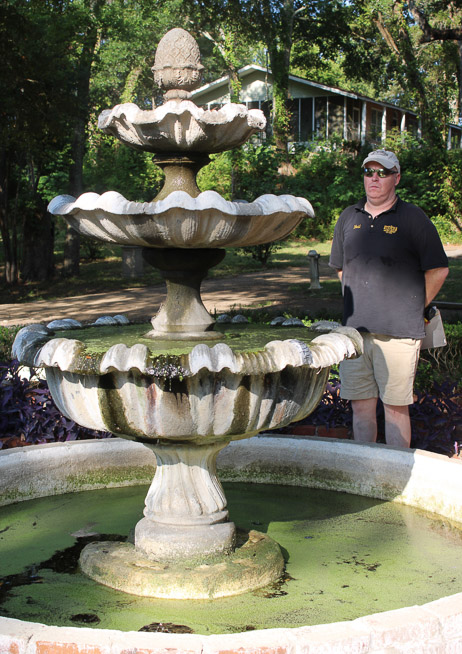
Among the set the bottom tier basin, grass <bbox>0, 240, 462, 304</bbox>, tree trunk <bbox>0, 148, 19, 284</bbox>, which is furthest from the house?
the bottom tier basin

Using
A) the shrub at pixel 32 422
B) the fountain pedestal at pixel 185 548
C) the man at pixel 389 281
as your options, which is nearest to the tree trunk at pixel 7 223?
the shrub at pixel 32 422

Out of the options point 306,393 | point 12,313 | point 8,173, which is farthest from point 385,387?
point 8,173

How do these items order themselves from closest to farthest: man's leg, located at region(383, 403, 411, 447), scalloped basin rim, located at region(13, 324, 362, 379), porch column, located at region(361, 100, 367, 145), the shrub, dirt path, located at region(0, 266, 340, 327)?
scalloped basin rim, located at region(13, 324, 362, 379) → man's leg, located at region(383, 403, 411, 447) → the shrub → dirt path, located at region(0, 266, 340, 327) → porch column, located at region(361, 100, 367, 145)

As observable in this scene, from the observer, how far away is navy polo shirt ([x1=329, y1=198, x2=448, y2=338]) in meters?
4.44

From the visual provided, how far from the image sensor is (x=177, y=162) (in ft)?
12.1

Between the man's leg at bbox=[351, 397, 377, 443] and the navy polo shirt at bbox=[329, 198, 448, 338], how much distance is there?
544mm

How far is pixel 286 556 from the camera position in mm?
3729

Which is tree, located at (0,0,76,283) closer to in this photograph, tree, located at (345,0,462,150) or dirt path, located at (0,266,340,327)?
dirt path, located at (0,266,340,327)

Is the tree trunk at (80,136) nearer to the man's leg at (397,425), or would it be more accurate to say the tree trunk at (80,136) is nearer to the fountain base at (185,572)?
the man's leg at (397,425)

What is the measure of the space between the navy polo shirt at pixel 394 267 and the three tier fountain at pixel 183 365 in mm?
989

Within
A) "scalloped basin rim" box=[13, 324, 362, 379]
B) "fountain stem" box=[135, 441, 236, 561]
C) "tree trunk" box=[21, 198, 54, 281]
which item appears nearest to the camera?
"scalloped basin rim" box=[13, 324, 362, 379]

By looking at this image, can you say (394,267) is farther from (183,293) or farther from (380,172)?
(183,293)

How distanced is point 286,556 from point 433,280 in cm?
186

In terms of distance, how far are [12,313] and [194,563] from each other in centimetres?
1069
